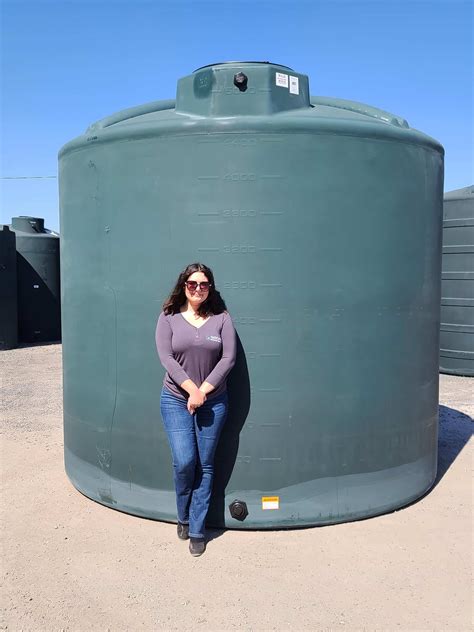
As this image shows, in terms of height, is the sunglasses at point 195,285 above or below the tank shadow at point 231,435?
above

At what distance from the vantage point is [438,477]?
4.91m

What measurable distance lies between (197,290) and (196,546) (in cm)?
154

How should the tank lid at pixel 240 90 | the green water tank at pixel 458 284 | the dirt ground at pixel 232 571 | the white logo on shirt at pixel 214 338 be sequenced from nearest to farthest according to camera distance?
the dirt ground at pixel 232 571
the white logo on shirt at pixel 214 338
the tank lid at pixel 240 90
the green water tank at pixel 458 284

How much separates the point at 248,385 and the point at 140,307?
90 cm

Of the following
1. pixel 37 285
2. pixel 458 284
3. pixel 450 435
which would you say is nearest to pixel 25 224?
pixel 37 285

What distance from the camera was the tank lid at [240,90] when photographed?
12.6 feet

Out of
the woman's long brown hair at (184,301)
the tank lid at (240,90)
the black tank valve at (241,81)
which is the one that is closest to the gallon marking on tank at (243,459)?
the woman's long brown hair at (184,301)

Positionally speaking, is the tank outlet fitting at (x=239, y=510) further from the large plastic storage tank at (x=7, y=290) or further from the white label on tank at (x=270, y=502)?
the large plastic storage tank at (x=7, y=290)

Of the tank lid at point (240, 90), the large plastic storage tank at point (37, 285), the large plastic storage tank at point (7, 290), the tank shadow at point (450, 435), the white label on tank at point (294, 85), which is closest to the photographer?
the tank lid at point (240, 90)

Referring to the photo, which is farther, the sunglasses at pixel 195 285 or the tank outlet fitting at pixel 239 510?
the tank outlet fitting at pixel 239 510

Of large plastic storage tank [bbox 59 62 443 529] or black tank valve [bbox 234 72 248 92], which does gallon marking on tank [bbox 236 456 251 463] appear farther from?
black tank valve [bbox 234 72 248 92]

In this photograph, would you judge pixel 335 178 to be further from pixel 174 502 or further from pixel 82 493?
pixel 82 493

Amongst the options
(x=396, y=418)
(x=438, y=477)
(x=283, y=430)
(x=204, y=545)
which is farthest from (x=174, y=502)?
(x=438, y=477)

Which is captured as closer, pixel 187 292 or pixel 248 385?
pixel 187 292
